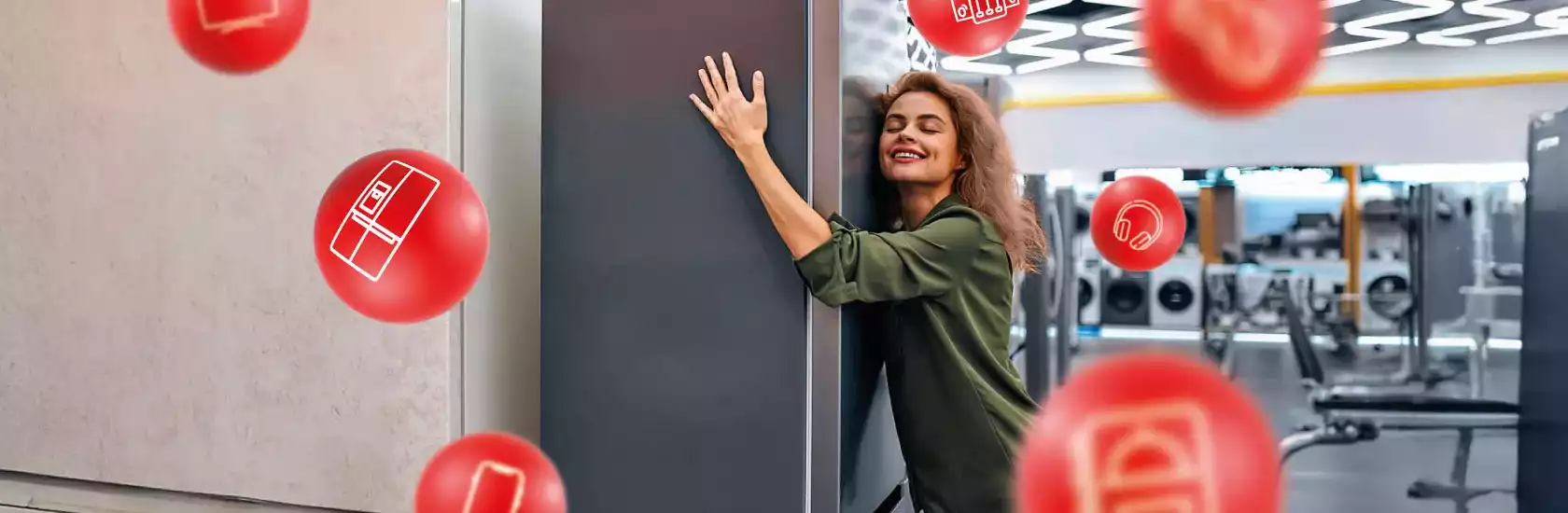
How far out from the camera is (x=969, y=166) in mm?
1442

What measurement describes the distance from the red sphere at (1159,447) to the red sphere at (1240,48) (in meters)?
0.21

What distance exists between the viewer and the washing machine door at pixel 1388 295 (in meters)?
6.70

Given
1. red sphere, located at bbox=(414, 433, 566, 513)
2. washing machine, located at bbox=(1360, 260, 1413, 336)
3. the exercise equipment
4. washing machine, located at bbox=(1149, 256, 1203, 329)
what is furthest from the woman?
washing machine, located at bbox=(1149, 256, 1203, 329)

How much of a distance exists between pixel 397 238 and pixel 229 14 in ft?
1.01

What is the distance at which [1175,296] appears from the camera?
757 centimetres

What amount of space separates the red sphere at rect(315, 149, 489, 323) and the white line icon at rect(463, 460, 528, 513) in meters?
0.18

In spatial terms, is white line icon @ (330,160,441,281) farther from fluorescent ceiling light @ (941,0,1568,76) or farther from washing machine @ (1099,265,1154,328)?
washing machine @ (1099,265,1154,328)

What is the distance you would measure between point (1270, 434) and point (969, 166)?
798mm

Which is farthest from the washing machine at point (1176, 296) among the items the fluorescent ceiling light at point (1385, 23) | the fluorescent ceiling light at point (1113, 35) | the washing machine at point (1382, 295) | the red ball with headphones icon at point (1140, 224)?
the red ball with headphones icon at point (1140, 224)

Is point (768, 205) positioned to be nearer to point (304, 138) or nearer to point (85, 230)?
point (304, 138)

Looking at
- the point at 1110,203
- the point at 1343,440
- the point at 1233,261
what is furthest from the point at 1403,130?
the point at 1110,203

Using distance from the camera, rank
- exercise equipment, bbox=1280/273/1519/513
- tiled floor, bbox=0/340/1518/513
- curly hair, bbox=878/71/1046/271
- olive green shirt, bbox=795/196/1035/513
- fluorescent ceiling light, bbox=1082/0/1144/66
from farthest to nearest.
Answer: fluorescent ceiling light, bbox=1082/0/1144/66 < tiled floor, bbox=0/340/1518/513 < exercise equipment, bbox=1280/273/1519/513 < curly hair, bbox=878/71/1046/271 < olive green shirt, bbox=795/196/1035/513

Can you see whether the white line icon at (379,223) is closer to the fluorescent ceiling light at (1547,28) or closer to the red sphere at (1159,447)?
the red sphere at (1159,447)

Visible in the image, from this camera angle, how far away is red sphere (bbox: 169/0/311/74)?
960mm
